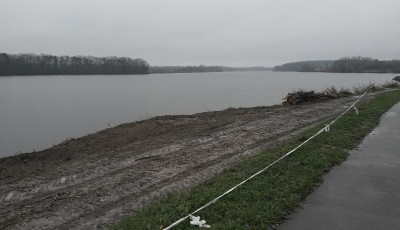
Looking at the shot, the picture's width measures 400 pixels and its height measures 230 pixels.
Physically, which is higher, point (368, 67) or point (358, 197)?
point (368, 67)

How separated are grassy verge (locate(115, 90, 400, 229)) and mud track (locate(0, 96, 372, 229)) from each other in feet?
1.86

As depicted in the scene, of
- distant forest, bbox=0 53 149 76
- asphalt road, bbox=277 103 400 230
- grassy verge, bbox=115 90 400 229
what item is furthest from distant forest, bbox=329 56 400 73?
grassy verge, bbox=115 90 400 229

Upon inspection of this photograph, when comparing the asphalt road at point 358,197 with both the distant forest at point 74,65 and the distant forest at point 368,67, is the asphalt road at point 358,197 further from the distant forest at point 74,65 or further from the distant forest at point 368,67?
the distant forest at point 368,67

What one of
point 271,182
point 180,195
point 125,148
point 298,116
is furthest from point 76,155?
point 298,116

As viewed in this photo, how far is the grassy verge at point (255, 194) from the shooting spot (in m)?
4.93

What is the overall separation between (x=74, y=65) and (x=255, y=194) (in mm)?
138569

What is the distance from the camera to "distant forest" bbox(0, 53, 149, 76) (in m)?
121

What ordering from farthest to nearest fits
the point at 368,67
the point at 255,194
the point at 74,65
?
the point at 74,65 → the point at 368,67 → the point at 255,194

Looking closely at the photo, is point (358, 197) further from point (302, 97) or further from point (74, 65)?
point (74, 65)

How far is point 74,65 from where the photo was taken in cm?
13338

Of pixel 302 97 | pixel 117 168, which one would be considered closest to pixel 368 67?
pixel 302 97

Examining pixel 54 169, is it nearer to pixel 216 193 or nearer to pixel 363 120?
pixel 216 193

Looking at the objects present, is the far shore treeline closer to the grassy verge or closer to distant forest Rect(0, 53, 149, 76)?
distant forest Rect(0, 53, 149, 76)

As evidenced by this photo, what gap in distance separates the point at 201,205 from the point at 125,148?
5.96m
